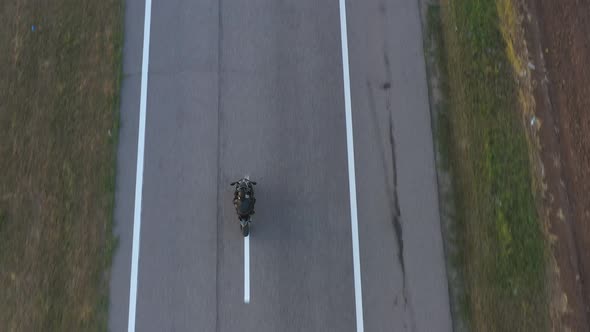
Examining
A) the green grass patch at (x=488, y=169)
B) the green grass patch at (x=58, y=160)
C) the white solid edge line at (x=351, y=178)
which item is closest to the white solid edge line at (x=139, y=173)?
the green grass patch at (x=58, y=160)

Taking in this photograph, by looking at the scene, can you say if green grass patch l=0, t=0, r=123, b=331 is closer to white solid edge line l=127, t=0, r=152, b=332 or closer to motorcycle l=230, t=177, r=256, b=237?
white solid edge line l=127, t=0, r=152, b=332

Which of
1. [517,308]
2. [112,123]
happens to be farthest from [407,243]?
[112,123]

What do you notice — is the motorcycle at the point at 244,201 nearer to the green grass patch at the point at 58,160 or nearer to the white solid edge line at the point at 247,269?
the white solid edge line at the point at 247,269

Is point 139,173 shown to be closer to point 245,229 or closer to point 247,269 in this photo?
point 245,229

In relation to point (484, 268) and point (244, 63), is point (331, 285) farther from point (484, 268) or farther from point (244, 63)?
point (244, 63)

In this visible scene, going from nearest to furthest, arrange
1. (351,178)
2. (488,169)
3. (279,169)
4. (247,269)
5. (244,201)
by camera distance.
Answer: (244,201), (247,269), (488,169), (351,178), (279,169)

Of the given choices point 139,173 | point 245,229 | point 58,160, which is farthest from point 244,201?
point 58,160
